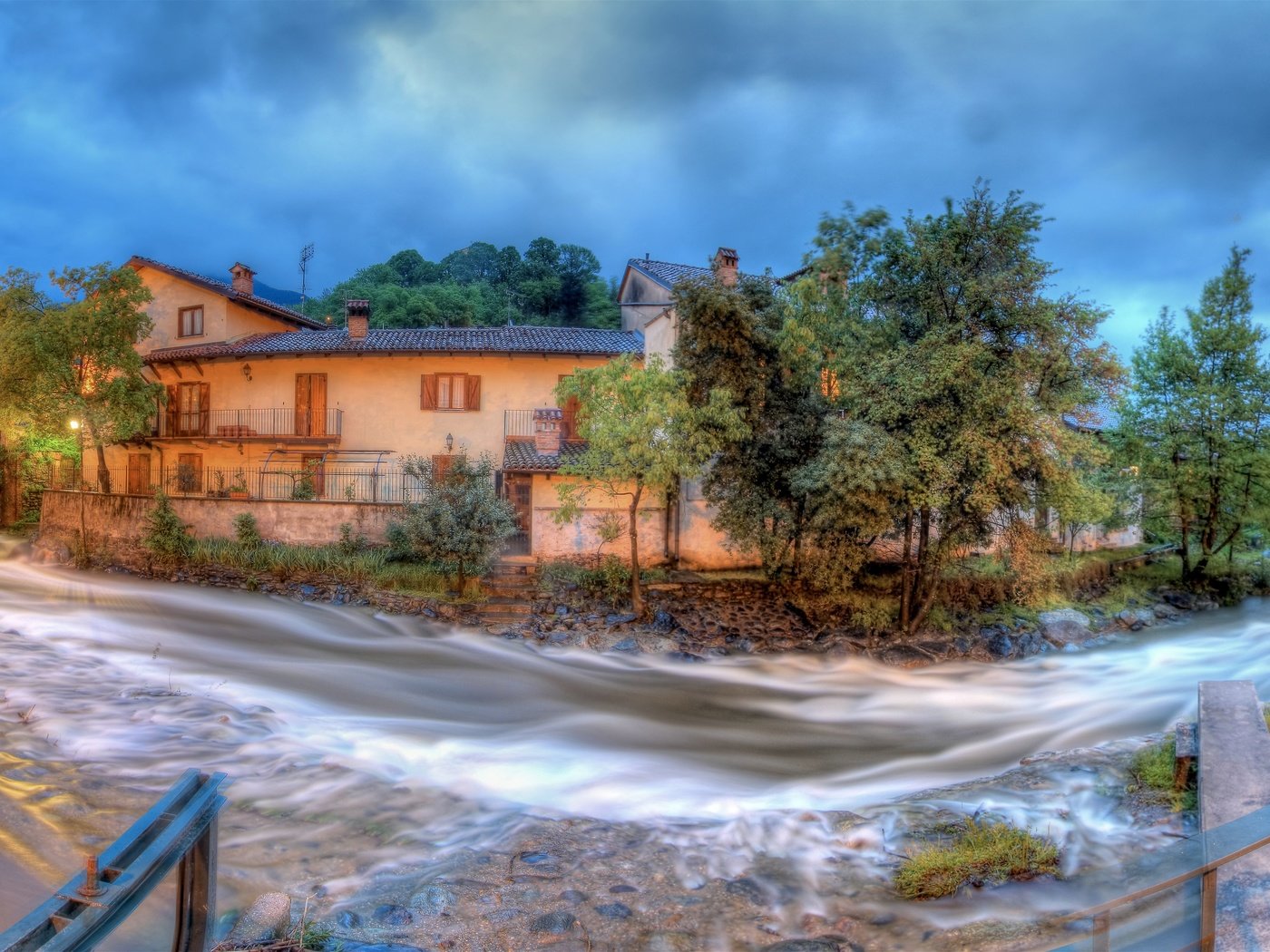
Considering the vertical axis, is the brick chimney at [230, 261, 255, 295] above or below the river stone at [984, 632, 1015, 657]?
above

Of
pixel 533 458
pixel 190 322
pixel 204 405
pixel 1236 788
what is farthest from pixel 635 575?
pixel 190 322

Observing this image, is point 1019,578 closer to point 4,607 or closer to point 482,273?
point 4,607

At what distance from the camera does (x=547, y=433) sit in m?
21.9

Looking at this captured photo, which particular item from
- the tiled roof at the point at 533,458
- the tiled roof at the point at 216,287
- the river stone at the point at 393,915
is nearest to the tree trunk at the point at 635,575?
the tiled roof at the point at 533,458

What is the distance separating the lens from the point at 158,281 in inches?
1138

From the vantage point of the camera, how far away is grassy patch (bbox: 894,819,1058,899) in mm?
6457

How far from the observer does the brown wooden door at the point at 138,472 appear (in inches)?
1142

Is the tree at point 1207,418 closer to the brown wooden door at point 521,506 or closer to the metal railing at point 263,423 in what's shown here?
the brown wooden door at point 521,506

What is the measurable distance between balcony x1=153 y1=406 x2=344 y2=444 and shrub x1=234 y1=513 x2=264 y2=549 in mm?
5554

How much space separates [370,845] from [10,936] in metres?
5.50

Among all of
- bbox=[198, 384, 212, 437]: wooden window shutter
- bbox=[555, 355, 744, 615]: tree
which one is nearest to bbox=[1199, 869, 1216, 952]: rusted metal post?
bbox=[555, 355, 744, 615]: tree

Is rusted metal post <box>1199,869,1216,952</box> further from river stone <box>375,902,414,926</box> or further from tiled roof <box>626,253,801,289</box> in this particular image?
tiled roof <box>626,253,801,289</box>

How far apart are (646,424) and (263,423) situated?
53.7 feet

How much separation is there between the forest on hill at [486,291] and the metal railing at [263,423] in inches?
509
